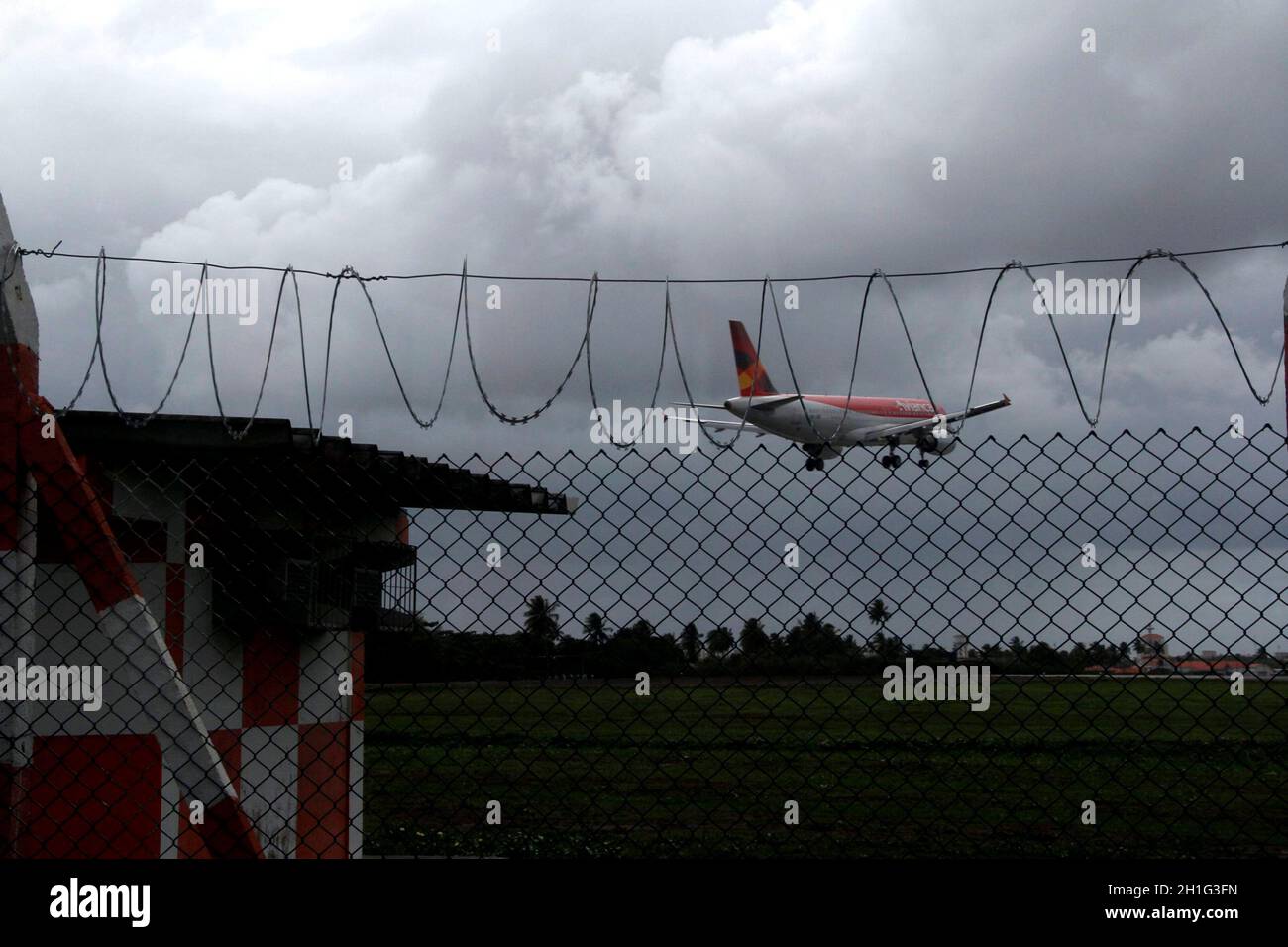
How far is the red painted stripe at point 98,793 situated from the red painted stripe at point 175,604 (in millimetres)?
499

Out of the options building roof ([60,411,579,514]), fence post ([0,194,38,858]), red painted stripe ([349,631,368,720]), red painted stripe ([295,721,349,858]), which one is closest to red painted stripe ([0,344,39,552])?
fence post ([0,194,38,858])

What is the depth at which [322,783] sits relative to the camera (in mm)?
7211

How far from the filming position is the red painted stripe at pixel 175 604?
5.79 m

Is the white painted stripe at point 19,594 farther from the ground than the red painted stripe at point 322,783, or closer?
farther from the ground

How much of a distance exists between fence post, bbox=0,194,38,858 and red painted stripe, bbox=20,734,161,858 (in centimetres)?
68

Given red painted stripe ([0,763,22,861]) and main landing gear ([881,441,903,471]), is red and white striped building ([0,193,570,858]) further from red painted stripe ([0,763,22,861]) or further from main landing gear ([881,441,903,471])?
main landing gear ([881,441,903,471])

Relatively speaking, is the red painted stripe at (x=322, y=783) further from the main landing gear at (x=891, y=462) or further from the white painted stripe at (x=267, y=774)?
the main landing gear at (x=891, y=462)

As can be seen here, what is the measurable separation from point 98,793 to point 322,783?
1.87m

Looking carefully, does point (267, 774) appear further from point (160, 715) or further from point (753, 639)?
point (753, 639)

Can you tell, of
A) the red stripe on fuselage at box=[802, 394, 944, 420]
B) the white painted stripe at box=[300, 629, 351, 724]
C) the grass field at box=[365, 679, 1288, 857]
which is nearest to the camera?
the white painted stripe at box=[300, 629, 351, 724]

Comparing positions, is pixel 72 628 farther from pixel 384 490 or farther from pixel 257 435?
pixel 384 490

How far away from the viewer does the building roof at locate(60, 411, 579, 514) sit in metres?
5.42

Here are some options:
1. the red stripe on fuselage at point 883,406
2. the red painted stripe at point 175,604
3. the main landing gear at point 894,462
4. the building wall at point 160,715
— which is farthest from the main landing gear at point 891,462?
the red stripe on fuselage at point 883,406
